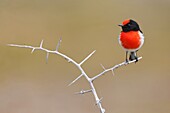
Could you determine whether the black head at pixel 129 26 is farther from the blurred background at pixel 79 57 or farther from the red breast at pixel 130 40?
the blurred background at pixel 79 57

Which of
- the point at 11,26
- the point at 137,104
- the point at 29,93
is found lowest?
the point at 137,104

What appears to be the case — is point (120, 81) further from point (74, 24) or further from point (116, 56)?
point (74, 24)

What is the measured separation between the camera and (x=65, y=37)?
44.4 feet

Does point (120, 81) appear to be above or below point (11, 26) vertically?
below

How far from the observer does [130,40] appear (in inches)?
181

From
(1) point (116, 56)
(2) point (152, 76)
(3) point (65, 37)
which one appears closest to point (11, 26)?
(3) point (65, 37)

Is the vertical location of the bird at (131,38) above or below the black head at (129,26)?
below

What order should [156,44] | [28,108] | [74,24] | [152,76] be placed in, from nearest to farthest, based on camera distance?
[28,108] → [152,76] → [156,44] → [74,24]

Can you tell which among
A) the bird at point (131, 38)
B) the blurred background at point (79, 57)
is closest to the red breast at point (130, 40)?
the bird at point (131, 38)

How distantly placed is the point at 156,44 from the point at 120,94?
269cm

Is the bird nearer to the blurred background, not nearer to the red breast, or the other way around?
the red breast

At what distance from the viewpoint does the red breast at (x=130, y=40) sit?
458 centimetres

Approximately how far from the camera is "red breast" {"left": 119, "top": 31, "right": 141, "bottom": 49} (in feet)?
15.0

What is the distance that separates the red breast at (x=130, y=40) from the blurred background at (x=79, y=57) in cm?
503
